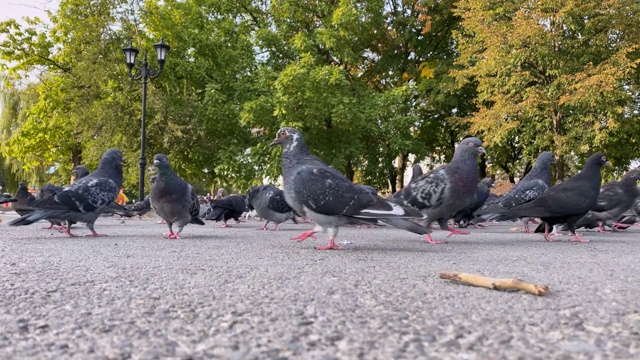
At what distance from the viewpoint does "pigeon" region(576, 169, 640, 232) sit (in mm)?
8969

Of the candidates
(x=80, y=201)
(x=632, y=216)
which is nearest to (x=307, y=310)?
→ (x=80, y=201)

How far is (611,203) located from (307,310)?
8014 millimetres

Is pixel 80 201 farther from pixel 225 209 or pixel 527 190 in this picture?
pixel 527 190

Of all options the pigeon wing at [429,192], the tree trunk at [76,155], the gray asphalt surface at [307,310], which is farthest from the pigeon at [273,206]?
the tree trunk at [76,155]

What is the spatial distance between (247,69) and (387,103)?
5.56 meters

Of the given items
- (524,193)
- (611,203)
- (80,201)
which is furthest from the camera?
(524,193)

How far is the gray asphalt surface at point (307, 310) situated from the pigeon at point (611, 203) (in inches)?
185

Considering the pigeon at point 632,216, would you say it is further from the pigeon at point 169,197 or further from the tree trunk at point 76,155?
the tree trunk at point 76,155

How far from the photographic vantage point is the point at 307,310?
2562 mm

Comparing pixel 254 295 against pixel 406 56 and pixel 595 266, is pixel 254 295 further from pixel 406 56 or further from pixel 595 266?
pixel 406 56

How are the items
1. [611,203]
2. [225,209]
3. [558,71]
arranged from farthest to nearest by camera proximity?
[558,71], [225,209], [611,203]

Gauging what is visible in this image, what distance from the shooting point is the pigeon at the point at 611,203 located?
8969 millimetres

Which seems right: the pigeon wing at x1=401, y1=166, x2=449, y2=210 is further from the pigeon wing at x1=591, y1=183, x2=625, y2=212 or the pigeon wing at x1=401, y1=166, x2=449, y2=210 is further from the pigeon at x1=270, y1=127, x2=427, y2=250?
the pigeon wing at x1=591, y1=183, x2=625, y2=212

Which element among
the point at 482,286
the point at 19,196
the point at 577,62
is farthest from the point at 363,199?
the point at 577,62
